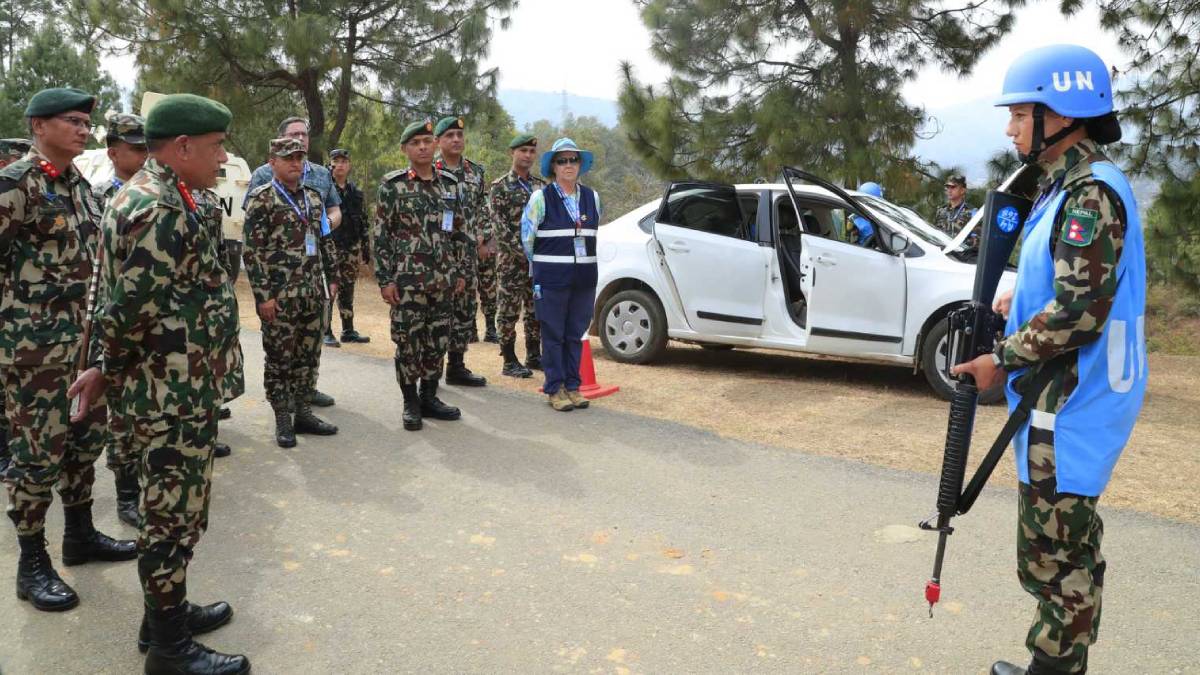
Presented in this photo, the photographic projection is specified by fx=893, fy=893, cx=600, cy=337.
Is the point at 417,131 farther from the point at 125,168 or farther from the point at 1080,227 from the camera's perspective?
the point at 1080,227

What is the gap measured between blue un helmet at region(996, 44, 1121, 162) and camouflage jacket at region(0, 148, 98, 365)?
3745 millimetres

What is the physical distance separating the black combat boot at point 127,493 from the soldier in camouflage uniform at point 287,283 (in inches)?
49.7

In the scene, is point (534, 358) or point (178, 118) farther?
point (534, 358)

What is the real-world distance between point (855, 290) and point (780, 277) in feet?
2.47

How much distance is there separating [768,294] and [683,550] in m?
4.17

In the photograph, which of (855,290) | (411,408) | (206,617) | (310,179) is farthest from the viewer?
(310,179)

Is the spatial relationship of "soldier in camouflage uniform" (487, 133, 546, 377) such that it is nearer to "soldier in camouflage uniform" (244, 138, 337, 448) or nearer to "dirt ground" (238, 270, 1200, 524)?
"dirt ground" (238, 270, 1200, 524)

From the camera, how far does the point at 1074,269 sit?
8.35 feet

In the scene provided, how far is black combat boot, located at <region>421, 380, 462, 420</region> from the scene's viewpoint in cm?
646

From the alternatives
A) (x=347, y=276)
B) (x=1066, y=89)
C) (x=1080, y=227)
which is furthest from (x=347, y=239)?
(x=1080, y=227)

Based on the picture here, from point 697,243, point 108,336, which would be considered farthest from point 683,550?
point 697,243

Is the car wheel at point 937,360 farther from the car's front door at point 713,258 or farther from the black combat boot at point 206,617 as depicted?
the black combat boot at point 206,617

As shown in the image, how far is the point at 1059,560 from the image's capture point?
2.70 meters

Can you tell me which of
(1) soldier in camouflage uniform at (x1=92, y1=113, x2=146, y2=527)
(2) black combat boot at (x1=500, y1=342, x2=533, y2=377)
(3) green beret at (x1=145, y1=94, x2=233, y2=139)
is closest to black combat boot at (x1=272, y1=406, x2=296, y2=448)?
(1) soldier in camouflage uniform at (x1=92, y1=113, x2=146, y2=527)
